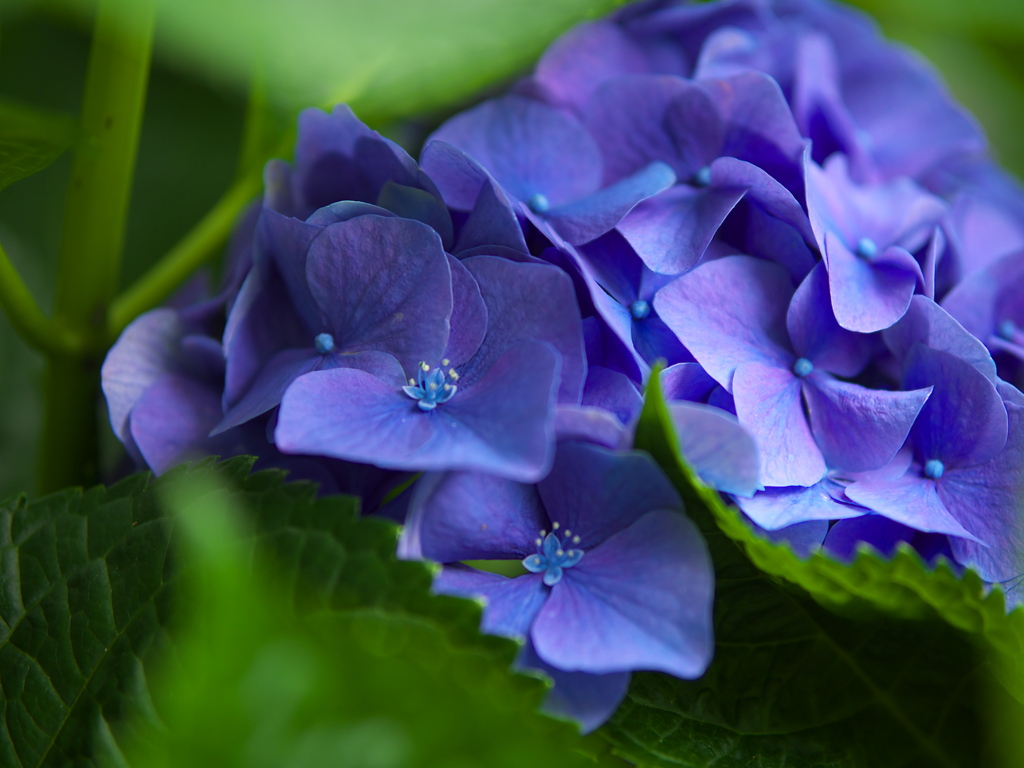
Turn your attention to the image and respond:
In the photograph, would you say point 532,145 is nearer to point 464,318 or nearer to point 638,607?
point 464,318

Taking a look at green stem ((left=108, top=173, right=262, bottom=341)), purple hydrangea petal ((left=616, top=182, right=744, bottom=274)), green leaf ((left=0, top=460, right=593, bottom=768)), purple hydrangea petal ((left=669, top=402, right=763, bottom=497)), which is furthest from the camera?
green stem ((left=108, top=173, right=262, bottom=341))

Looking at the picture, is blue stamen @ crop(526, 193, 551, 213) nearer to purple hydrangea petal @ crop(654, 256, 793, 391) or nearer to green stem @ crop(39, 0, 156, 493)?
purple hydrangea petal @ crop(654, 256, 793, 391)

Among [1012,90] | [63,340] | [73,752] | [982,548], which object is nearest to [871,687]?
[982,548]

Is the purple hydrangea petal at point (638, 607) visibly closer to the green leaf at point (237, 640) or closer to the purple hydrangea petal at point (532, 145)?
the green leaf at point (237, 640)

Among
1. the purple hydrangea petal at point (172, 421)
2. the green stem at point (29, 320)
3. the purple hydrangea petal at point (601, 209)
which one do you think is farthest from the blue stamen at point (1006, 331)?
the green stem at point (29, 320)

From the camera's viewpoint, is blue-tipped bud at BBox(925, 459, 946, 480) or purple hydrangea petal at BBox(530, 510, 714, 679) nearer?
purple hydrangea petal at BBox(530, 510, 714, 679)

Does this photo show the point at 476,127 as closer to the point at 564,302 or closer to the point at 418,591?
the point at 564,302

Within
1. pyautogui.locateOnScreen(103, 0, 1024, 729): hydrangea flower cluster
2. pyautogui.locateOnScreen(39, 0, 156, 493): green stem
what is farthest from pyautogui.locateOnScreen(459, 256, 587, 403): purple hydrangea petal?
pyautogui.locateOnScreen(39, 0, 156, 493): green stem
